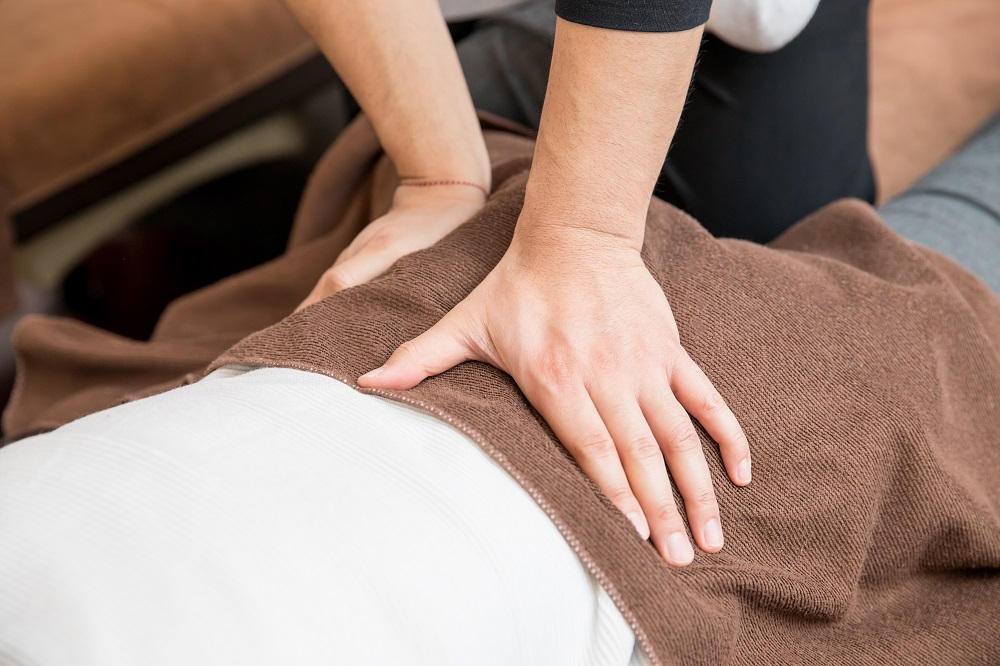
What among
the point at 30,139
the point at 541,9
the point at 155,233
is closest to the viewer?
the point at 541,9

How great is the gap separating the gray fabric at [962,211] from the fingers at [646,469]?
0.48 metres

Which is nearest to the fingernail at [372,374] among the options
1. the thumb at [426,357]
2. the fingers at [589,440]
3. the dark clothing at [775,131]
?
the thumb at [426,357]

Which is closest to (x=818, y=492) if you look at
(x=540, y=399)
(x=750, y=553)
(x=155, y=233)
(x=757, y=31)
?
(x=750, y=553)

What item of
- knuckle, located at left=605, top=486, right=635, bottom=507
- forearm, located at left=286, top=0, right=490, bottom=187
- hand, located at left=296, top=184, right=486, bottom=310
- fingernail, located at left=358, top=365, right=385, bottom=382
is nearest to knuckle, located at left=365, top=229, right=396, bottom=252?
hand, located at left=296, top=184, right=486, bottom=310

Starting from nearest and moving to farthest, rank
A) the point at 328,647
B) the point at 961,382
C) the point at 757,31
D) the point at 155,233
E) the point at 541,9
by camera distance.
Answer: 1. the point at 328,647
2. the point at 961,382
3. the point at 757,31
4. the point at 541,9
5. the point at 155,233

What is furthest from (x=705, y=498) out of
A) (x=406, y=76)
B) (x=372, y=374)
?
(x=406, y=76)

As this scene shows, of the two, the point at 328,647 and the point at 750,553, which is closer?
the point at 328,647

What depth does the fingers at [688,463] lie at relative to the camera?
540mm

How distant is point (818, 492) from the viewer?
1.86ft

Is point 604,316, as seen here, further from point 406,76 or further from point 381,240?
point 406,76

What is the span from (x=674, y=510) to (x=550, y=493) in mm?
95

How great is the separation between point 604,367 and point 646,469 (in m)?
0.08

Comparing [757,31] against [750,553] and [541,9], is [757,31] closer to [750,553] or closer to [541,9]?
[541,9]

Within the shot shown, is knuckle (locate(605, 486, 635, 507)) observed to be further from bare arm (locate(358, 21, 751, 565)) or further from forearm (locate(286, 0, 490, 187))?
forearm (locate(286, 0, 490, 187))
